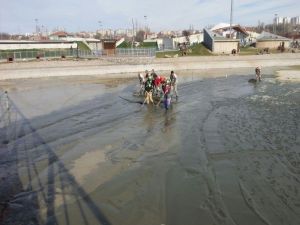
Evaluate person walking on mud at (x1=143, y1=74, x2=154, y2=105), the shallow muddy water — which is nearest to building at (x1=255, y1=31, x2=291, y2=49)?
the shallow muddy water

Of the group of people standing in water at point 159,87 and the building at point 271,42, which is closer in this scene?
the group of people standing in water at point 159,87

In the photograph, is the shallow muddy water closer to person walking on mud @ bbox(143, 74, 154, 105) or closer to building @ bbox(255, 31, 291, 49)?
person walking on mud @ bbox(143, 74, 154, 105)

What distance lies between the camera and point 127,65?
165 feet

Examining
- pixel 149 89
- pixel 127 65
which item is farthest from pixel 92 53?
pixel 149 89

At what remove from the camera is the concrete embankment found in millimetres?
45750

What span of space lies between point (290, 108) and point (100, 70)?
3089cm

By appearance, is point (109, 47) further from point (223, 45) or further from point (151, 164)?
point (151, 164)

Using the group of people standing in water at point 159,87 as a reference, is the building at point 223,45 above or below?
above

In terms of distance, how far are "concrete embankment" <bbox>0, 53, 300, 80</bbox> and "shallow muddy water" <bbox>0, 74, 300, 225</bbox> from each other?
22773 millimetres

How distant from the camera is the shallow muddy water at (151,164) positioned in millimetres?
9234

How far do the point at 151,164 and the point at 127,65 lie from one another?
38.9 m

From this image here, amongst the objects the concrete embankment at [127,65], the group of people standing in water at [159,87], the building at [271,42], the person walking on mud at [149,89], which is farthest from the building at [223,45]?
the person walking on mud at [149,89]

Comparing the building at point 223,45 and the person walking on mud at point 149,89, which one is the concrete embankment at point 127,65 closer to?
the building at point 223,45

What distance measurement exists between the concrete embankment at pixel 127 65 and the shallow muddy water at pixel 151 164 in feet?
74.7
